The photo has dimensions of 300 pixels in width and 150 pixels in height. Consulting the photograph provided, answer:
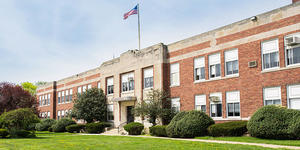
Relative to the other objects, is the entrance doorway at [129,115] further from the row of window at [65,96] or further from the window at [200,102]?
the row of window at [65,96]

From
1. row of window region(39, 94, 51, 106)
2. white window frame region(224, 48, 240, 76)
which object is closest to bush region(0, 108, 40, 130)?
white window frame region(224, 48, 240, 76)

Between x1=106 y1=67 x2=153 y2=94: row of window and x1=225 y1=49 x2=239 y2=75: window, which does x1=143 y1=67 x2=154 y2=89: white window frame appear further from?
x1=225 y1=49 x2=239 y2=75: window

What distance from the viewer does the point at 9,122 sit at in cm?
2558

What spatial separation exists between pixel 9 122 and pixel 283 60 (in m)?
21.4

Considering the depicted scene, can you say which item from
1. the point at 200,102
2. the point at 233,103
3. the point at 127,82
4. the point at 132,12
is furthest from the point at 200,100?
the point at 132,12

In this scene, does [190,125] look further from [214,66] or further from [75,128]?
[75,128]

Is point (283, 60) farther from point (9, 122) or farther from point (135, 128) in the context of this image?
point (9, 122)

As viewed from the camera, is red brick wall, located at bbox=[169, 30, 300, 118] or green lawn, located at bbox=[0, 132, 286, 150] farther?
red brick wall, located at bbox=[169, 30, 300, 118]

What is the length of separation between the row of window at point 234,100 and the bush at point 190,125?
1.97 meters

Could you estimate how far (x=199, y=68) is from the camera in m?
27.2

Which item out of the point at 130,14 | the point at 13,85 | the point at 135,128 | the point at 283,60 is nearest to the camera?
the point at 283,60

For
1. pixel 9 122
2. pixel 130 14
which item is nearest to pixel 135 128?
pixel 9 122

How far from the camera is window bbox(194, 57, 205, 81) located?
88.2ft

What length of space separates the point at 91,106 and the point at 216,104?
60.2 ft
